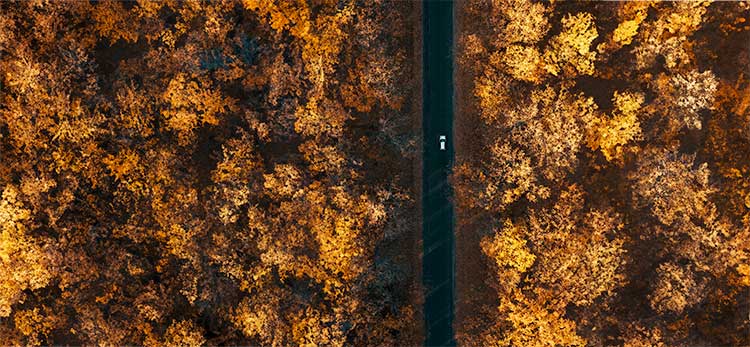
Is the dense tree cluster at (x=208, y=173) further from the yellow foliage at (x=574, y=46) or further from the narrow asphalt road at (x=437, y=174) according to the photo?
the yellow foliage at (x=574, y=46)

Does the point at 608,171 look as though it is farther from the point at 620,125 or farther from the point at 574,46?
the point at 574,46

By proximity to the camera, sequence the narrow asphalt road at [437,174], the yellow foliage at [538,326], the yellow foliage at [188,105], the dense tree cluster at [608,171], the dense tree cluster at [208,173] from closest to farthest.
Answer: the yellow foliage at [538,326]
the dense tree cluster at [608,171]
the dense tree cluster at [208,173]
the yellow foliage at [188,105]
the narrow asphalt road at [437,174]

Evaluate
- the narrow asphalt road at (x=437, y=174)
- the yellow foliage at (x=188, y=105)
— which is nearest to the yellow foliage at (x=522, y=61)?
the narrow asphalt road at (x=437, y=174)

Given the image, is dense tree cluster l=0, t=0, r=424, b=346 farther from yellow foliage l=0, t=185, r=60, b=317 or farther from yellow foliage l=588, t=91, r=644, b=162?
yellow foliage l=588, t=91, r=644, b=162

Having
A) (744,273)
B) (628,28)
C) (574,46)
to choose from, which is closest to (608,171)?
(574,46)

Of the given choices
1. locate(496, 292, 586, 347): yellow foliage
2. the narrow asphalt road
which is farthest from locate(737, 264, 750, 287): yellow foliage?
the narrow asphalt road

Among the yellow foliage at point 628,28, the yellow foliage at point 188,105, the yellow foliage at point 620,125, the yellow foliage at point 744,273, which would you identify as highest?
the yellow foliage at point 628,28
